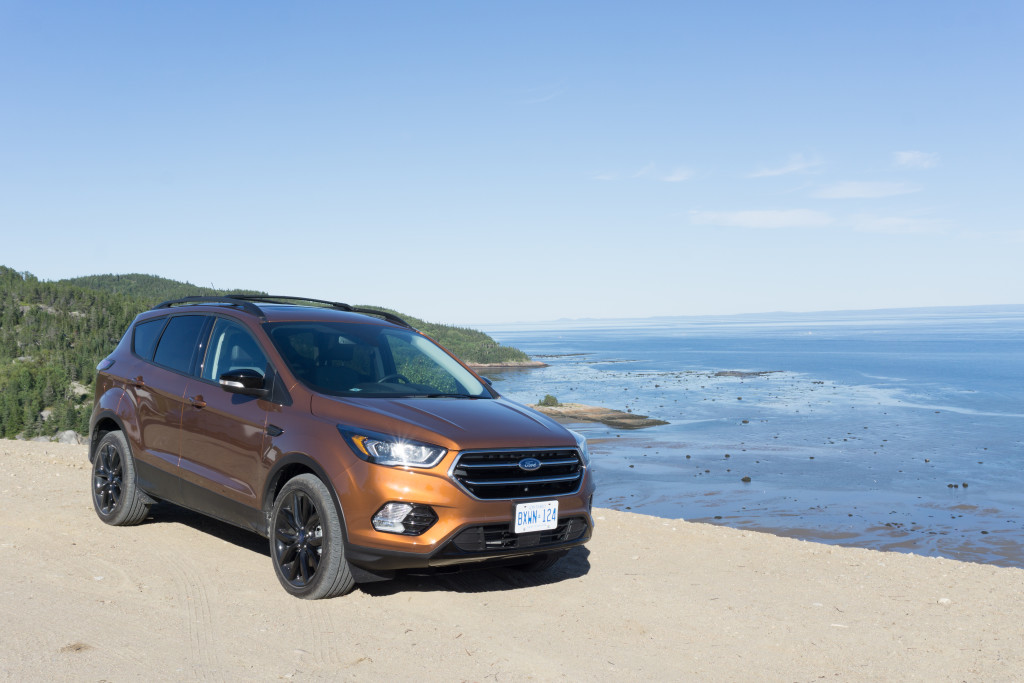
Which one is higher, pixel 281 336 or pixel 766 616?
pixel 281 336

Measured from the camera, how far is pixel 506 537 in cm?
521

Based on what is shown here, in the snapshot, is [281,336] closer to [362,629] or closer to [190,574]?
[190,574]

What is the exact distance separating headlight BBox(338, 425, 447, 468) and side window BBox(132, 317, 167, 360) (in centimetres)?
308

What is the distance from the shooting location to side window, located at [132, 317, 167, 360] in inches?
285

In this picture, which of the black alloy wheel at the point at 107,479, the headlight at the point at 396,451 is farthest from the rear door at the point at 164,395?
the headlight at the point at 396,451

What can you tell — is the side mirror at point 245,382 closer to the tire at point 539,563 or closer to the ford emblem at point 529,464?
the ford emblem at point 529,464

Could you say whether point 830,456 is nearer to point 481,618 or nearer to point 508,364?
point 481,618

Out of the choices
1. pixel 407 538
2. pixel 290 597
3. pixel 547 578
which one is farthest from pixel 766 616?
pixel 290 597

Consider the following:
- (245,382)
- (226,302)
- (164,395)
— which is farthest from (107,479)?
(245,382)

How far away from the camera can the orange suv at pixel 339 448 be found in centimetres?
503

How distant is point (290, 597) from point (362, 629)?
2.64ft

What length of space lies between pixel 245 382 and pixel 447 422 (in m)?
1.45

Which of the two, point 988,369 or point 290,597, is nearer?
point 290,597

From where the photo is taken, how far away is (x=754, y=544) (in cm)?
912
